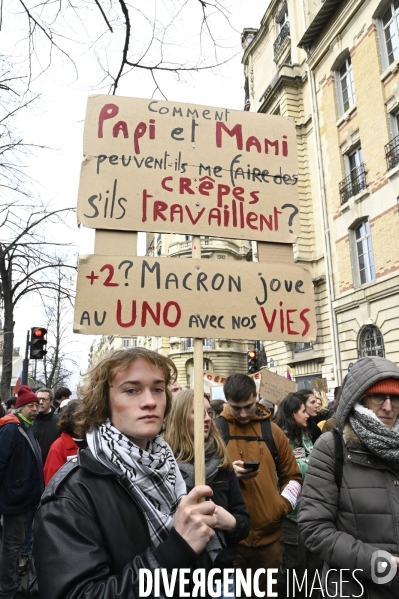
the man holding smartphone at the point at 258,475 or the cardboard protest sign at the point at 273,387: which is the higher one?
the cardboard protest sign at the point at 273,387

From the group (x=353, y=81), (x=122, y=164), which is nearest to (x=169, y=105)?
(x=122, y=164)

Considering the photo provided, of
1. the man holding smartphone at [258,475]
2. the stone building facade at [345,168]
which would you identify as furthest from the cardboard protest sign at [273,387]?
the stone building facade at [345,168]

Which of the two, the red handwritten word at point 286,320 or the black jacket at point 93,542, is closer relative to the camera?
the black jacket at point 93,542

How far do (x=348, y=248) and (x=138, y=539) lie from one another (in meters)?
16.8

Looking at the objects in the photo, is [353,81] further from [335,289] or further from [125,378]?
[125,378]

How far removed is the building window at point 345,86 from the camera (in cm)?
1738

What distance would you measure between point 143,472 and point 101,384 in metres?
0.38

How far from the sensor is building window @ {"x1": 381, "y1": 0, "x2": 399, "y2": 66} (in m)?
14.5

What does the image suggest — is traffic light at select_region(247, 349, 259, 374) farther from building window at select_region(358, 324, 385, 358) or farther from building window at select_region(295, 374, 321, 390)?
building window at select_region(358, 324, 385, 358)

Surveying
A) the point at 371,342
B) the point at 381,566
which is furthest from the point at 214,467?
the point at 371,342

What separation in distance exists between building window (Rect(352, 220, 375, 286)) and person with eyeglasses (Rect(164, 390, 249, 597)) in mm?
14421

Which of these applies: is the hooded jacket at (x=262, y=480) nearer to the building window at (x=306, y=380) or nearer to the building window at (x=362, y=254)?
the building window at (x=362, y=254)

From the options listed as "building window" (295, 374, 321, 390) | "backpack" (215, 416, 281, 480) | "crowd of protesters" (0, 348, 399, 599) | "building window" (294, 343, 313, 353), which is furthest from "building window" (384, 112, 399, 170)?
"backpack" (215, 416, 281, 480)

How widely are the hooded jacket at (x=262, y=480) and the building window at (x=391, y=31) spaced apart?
15.1 metres
